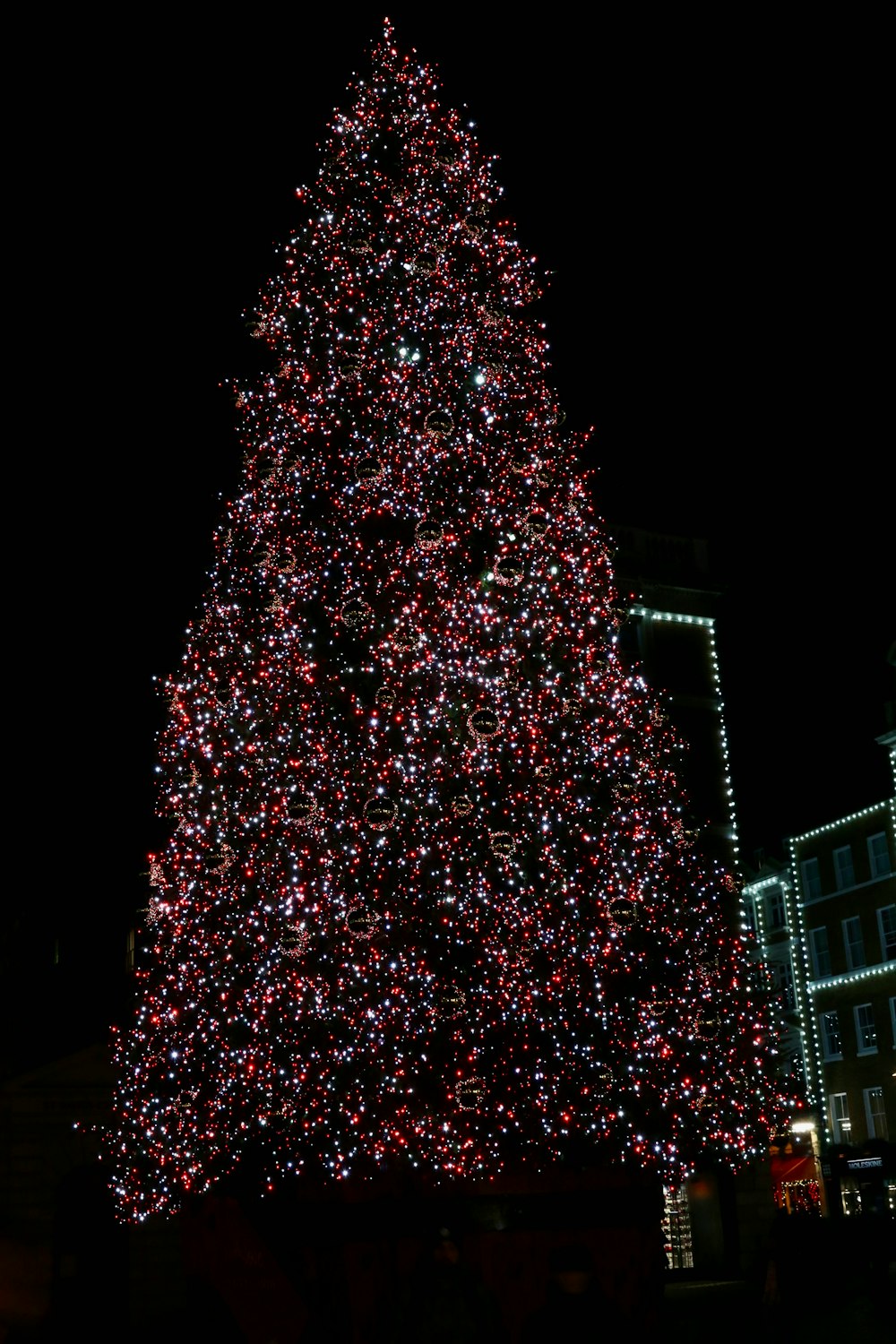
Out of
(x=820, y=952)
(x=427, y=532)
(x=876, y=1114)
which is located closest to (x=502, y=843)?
(x=427, y=532)

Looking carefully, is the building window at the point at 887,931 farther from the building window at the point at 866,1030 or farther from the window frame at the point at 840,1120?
the window frame at the point at 840,1120

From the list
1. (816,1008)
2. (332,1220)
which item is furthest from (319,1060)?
(816,1008)

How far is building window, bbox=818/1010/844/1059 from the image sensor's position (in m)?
48.8

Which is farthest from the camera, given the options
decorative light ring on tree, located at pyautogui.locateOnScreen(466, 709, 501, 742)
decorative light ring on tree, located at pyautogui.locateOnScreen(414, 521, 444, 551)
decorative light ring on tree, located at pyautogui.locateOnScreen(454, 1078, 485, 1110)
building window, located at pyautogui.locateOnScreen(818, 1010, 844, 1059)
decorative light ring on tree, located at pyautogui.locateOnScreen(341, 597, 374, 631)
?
building window, located at pyautogui.locateOnScreen(818, 1010, 844, 1059)

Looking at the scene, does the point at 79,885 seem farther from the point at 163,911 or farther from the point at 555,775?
the point at 555,775

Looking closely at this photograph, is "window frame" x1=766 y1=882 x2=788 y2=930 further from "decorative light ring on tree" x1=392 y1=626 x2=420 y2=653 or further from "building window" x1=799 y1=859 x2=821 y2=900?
"decorative light ring on tree" x1=392 y1=626 x2=420 y2=653

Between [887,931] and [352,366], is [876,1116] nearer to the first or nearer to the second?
[887,931]

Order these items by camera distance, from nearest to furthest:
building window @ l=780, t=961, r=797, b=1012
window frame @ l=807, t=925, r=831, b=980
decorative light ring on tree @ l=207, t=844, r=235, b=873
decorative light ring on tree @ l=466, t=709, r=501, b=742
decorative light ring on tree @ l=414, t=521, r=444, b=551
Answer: decorative light ring on tree @ l=466, t=709, r=501, b=742 → decorative light ring on tree @ l=414, t=521, r=444, b=551 → decorative light ring on tree @ l=207, t=844, r=235, b=873 → window frame @ l=807, t=925, r=831, b=980 → building window @ l=780, t=961, r=797, b=1012

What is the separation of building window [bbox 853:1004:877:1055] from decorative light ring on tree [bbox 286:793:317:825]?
124 feet

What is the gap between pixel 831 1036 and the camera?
4953 cm

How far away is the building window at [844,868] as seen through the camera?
49.7 metres

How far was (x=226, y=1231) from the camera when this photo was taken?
52.5ft

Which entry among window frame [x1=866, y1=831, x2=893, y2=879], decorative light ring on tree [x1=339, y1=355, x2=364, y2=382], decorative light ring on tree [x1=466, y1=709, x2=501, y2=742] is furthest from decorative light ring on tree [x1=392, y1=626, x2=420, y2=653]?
window frame [x1=866, y1=831, x2=893, y2=879]

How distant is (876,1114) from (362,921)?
3765 centimetres
